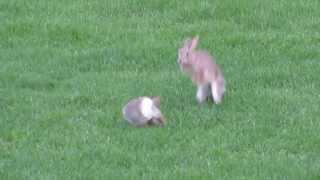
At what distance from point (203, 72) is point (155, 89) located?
796 mm

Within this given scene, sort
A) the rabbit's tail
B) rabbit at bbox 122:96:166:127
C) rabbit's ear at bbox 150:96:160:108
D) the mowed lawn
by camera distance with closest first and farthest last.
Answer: the mowed lawn < rabbit at bbox 122:96:166:127 < rabbit's ear at bbox 150:96:160:108 < the rabbit's tail

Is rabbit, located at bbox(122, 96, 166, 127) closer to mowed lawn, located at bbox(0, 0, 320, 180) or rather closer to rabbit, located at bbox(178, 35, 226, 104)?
mowed lawn, located at bbox(0, 0, 320, 180)

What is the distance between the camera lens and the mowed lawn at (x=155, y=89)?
9531 millimetres

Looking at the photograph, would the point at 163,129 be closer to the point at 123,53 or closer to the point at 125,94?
the point at 125,94

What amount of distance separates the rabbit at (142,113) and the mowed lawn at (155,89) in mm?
94

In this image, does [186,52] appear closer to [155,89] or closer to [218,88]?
[218,88]

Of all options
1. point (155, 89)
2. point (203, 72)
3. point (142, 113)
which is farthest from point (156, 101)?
point (155, 89)

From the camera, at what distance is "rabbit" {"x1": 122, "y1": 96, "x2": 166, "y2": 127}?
10.4 meters

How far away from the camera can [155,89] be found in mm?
11867

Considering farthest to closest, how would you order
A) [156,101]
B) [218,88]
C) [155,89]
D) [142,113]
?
[155,89] → [218,88] → [156,101] → [142,113]

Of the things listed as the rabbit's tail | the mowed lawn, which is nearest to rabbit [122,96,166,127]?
the mowed lawn

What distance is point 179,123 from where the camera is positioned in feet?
34.8

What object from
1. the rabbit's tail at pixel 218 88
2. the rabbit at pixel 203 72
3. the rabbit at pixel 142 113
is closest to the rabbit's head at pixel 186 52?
the rabbit at pixel 203 72

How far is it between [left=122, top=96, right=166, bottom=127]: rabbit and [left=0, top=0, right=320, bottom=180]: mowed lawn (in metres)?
0.09
